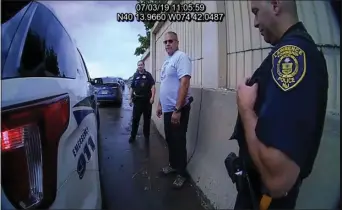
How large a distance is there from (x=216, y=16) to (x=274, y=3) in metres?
0.27

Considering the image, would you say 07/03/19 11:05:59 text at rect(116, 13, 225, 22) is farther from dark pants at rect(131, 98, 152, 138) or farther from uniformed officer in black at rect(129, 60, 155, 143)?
dark pants at rect(131, 98, 152, 138)

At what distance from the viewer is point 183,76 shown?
1607mm

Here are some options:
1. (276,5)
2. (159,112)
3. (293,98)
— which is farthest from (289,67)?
(159,112)

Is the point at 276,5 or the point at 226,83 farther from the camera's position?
the point at 226,83

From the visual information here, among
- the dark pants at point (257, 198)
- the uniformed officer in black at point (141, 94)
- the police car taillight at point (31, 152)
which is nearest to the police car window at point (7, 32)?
the police car taillight at point (31, 152)

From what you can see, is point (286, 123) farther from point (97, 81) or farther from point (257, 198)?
point (97, 81)

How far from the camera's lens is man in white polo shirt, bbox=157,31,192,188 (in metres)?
→ 1.52

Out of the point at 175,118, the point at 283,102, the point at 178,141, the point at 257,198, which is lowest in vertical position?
the point at 257,198

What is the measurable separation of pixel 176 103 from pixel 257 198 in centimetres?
56

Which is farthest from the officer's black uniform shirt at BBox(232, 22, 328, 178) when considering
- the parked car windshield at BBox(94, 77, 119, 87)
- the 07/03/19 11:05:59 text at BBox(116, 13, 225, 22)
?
the parked car windshield at BBox(94, 77, 119, 87)

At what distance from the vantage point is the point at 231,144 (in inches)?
59.9

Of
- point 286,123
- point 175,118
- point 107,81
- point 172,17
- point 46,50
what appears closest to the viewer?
point 286,123

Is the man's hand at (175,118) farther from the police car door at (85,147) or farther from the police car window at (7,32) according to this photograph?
the police car window at (7,32)

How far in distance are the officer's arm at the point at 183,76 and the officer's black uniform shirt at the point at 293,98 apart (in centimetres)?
50
